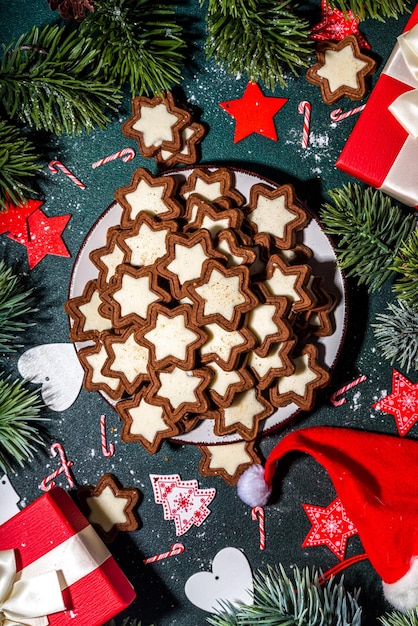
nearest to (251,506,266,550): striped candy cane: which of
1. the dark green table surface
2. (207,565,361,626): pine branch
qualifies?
the dark green table surface

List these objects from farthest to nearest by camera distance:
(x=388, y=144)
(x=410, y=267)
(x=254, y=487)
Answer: (x=254, y=487) → (x=388, y=144) → (x=410, y=267)

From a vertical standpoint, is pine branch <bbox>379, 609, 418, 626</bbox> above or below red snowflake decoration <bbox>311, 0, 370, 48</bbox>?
below

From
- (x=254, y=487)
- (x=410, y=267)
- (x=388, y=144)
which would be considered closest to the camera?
(x=410, y=267)

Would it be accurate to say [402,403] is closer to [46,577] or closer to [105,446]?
[105,446]

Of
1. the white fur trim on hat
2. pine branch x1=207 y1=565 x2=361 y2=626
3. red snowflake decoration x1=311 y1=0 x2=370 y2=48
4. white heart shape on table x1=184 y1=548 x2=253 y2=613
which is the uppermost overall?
red snowflake decoration x1=311 y1=0 x2=370 y2=48

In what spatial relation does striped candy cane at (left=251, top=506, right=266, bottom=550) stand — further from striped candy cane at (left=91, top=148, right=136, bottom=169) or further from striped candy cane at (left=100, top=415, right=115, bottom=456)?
striped candy cane at (left=91, top=148, right=136, bottom=169)

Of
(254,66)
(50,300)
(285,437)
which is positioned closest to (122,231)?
(50,300)

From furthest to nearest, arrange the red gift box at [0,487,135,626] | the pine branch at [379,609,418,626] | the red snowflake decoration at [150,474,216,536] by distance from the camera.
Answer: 1. the red snowflake decoration at [150,474,216,536]
2. the red gift box at [0,487,135,626]
3. the pine branch at [379,609,418,626]

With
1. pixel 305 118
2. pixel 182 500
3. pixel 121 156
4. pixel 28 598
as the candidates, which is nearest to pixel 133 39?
pixel 121 156
